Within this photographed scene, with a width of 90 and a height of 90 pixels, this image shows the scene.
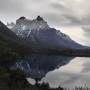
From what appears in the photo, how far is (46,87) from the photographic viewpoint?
52.8m

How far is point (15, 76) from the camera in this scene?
6569 centimetres

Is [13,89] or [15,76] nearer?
[13,89]

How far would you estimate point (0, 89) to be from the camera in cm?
3841

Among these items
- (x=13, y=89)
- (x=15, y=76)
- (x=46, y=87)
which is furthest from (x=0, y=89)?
(x=15, y=76)

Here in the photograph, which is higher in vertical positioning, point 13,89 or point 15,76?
point 15,76

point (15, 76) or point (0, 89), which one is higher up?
point (15, 76)

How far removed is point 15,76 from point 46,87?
49.0 feet

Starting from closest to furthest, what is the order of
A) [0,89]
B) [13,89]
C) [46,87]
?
[0,89]
[13,89]
[46,87]

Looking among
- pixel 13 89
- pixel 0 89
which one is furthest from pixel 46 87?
pixel 0 89

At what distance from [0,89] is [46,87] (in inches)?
630

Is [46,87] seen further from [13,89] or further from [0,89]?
[0,89]

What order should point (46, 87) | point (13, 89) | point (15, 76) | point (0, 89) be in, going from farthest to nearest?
point (15, 76) < point (46, 87) < point (13, 89) < point (0, 89)

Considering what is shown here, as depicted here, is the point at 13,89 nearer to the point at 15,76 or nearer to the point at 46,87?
the point at 46,87

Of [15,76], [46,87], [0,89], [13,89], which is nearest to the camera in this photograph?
[0,89]
